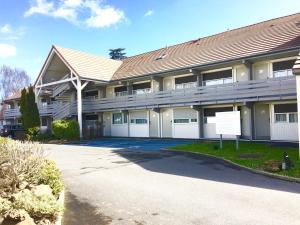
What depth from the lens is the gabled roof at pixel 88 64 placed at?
3072cm

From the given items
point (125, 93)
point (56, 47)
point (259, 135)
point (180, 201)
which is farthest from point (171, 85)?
point (180, 201)

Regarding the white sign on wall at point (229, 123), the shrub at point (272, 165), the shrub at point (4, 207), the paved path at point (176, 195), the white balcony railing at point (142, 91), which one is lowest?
the paved path at point (176, 195)

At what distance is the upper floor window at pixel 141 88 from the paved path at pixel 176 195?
15351 mm

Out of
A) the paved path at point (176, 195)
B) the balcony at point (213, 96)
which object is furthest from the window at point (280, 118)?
the paved path at point (176, 195)

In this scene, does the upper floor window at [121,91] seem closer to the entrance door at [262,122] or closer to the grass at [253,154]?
the grass at [253,154]

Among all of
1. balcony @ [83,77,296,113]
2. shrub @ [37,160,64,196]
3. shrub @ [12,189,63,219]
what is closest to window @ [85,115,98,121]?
balcony @ [83,77,296,113]

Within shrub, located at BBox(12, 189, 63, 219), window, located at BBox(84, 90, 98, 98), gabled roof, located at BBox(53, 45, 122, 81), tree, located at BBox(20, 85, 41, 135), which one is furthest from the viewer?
window, located at BBox(84, 90, 98, 98)

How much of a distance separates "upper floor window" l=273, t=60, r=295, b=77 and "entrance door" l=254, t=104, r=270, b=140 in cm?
235

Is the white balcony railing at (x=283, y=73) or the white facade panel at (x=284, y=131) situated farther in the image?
the white balcony railing at (x=283, y=73)

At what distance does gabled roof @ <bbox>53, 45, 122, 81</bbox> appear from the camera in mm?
30723

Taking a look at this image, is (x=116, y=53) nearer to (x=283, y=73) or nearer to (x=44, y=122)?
(x=44, y=122)

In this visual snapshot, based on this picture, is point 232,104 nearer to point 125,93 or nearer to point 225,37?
point 225,37

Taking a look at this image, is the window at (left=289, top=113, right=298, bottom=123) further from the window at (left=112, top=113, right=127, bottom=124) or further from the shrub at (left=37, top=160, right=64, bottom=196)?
the shrub at (left=37, top=160, right=64, bottom=196)

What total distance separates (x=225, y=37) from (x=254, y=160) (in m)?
16.0
